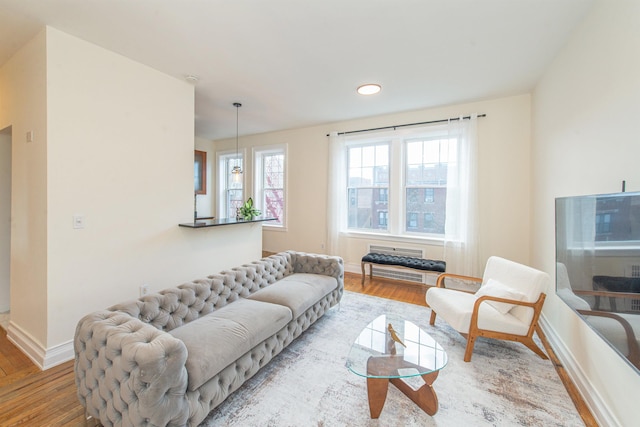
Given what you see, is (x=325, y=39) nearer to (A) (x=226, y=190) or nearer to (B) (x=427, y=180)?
(B) (x=427, y=180)

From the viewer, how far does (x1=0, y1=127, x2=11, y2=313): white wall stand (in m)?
2.99

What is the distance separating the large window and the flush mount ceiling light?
1.20 metres

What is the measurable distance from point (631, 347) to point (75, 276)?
12.2 feet

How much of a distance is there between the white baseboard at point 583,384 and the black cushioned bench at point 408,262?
136 centimetres

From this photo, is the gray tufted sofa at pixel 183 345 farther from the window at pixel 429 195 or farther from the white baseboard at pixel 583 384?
the window at pixel 429 195

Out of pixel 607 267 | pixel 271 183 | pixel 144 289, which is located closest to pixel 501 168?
pixel 607 267

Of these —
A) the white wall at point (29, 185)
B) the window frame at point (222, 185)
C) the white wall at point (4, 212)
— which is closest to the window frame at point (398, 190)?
the window frame at point (222, 185)

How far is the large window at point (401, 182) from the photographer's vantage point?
4293 millimetres

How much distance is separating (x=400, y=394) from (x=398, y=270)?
278cm

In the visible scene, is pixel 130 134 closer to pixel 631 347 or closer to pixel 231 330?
pixel 231 330

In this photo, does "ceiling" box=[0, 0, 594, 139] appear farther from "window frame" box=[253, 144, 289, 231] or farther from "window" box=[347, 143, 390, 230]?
"window frame" box=[253, 144, 289, 231]

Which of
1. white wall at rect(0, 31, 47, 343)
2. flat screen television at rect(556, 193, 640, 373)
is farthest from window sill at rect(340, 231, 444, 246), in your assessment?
white wall at rect(0, 31, 47, 343)

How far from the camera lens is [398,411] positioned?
1.75 m

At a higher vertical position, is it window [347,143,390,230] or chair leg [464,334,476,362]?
window [347,143,390,230]
